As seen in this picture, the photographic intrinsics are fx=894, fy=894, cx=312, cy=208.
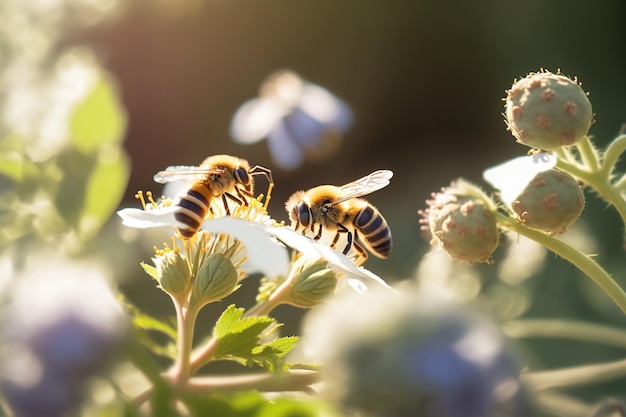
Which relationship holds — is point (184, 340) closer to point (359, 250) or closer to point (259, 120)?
point (359, 250)

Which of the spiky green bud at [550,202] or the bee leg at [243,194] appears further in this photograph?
the bee leg at [243,194]

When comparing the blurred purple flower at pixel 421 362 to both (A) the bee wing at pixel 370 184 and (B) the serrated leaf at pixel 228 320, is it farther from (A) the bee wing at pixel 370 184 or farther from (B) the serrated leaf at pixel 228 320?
(A) the bee wing at pixel 370 184

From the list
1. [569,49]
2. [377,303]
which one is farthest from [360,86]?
[377,303]

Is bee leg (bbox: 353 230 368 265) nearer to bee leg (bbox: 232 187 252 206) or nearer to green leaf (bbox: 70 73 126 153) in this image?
bee leg (bbox: 232 187 252 206)

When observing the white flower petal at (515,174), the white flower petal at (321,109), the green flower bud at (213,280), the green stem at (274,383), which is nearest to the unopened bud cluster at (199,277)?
the green flower bud at (213,280)

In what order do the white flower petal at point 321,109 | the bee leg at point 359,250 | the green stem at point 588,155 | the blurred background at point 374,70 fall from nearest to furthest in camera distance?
the green stem at point 588,155
the bee leg at point 359,250
the white flower petal at point 321,109
the blurred background at point 374,70

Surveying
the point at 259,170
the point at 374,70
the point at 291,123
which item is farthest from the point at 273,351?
the point at 374,70

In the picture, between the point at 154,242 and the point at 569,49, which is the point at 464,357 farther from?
the point at 569,49
